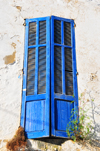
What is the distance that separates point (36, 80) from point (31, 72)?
240 millimetres

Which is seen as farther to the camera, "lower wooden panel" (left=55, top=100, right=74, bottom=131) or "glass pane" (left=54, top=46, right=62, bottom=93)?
"glass pane" (left=54, top=46, right=62, bottom=93)

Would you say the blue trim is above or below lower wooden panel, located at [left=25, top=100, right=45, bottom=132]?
below

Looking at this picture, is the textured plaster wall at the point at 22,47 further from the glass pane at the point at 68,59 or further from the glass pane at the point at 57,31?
the glass pane at the point at 57,31

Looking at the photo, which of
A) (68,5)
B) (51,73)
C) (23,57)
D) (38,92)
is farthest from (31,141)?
(68,5)

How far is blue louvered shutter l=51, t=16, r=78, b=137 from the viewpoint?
5.61 m

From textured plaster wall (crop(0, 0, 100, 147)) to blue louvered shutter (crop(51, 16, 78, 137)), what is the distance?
0.18 meters

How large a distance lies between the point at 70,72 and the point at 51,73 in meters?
0.44

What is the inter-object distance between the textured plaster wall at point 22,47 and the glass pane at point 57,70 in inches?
16.9

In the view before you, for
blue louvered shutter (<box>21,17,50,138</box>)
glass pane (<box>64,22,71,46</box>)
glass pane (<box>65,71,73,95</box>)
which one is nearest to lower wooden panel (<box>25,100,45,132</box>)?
blue louvered shutter (<box>21,17,50,138</box>)

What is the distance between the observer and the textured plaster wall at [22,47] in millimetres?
5883

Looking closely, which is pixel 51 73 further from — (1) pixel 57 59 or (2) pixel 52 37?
(2) pixel 52 37

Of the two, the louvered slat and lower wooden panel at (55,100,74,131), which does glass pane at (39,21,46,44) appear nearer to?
the louvered slat

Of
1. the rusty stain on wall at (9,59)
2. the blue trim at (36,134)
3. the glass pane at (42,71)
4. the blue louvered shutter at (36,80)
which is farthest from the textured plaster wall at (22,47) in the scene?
the glass pane at (42,71)

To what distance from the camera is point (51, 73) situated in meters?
5.96
